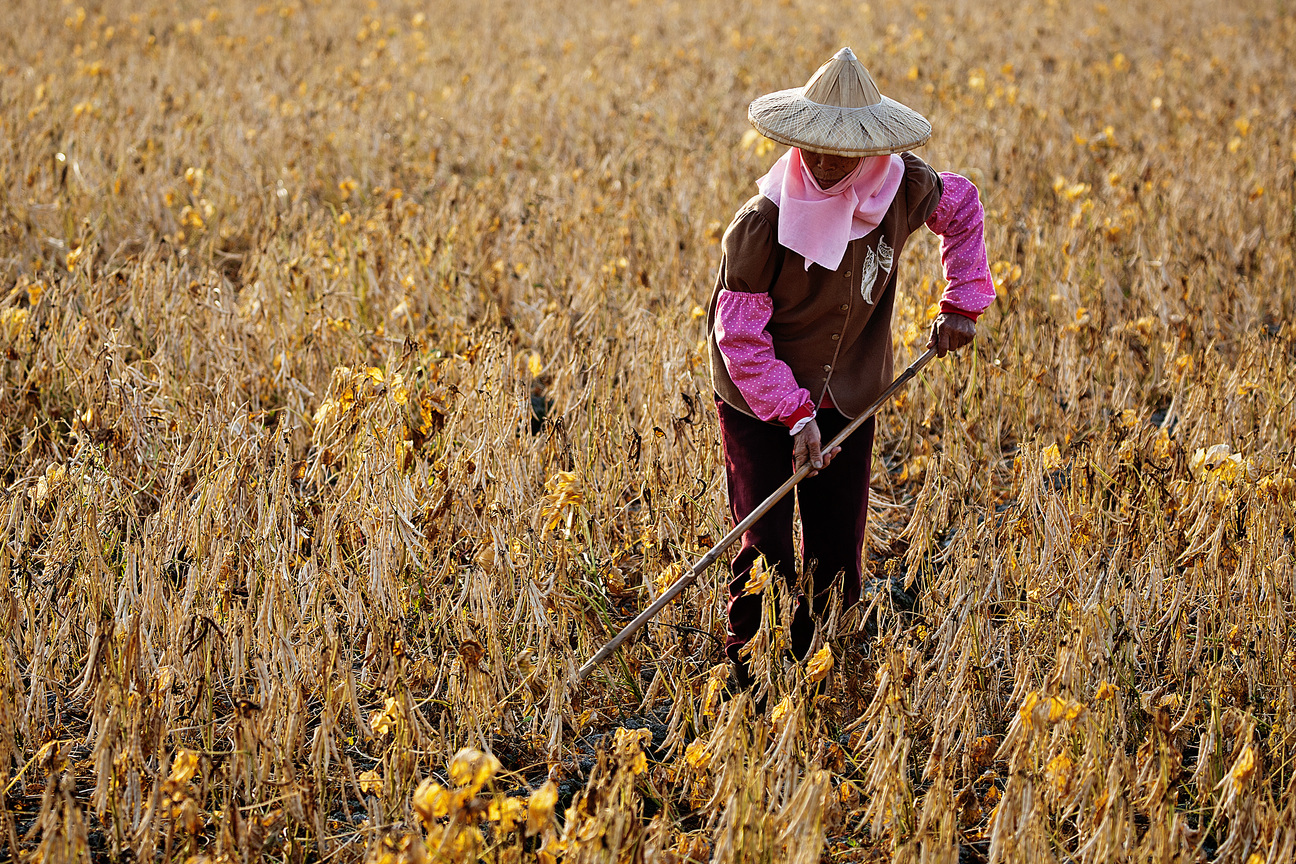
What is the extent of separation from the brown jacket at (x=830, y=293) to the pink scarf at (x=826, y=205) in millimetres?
27

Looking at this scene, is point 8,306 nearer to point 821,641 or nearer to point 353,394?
point 353,394

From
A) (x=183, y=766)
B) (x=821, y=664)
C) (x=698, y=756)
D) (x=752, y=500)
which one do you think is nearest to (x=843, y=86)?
(x=752, y=500)

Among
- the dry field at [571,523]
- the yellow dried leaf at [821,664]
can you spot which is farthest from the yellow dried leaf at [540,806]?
the yellow dried leaf at [821,664]

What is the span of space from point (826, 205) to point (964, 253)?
410 mm

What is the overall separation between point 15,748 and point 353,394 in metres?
0.94

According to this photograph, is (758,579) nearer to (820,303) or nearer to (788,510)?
(788,510)

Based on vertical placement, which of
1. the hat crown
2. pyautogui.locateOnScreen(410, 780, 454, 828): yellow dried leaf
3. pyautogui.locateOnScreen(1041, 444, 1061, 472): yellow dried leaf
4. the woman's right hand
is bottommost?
A: pyautogui.locateOnScreen(410, 780, 454, 828): yellow dried leaf

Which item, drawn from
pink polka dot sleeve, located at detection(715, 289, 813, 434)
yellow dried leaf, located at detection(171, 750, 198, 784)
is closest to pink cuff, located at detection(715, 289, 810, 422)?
pink polka dot sleeve, located at detection(715, 289, 813, 434)

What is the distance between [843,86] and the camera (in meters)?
1.90

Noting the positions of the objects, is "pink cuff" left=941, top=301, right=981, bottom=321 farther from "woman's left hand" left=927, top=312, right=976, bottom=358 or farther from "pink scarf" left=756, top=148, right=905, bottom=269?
A: "pink scarf" left=756, top=148, right=905, bottom=269

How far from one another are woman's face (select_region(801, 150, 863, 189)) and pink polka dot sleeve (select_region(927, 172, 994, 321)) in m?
0.27

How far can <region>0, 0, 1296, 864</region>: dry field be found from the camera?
1.70 meters

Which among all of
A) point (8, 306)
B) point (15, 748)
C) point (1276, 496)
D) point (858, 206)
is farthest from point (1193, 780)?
point (8, 306)

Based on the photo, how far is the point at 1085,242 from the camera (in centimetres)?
406
